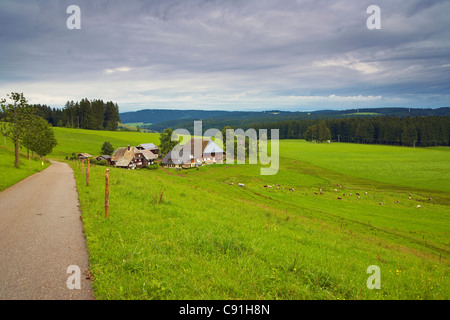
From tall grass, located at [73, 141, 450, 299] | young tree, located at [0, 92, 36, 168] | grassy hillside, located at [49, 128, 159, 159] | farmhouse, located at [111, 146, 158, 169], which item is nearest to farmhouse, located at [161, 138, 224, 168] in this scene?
farmhouse, located at [111, 146, 158, 169]

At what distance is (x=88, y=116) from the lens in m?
153

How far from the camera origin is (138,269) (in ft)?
21.7

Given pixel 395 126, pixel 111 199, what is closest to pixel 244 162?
pixel 111 199

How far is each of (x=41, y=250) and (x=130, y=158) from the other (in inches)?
3038

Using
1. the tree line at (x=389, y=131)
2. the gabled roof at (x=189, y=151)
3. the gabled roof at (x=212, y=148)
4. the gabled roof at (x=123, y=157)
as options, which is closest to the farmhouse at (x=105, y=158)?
the gabled roof at (x=123, y=157)

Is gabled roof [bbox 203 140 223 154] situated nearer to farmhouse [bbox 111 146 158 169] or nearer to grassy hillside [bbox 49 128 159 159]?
farmhouse [bbox 111 146 158 169]

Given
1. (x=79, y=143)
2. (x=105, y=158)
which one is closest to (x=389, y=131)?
(x=105, y=158)

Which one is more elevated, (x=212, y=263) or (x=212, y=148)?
(x=212, y=148)

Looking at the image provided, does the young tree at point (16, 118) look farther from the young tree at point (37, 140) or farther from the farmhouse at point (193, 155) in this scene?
the farmhouse at point (193, 155)

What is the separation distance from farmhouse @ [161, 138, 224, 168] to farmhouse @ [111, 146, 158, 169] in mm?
6337

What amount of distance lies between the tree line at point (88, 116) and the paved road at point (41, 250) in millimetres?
157346

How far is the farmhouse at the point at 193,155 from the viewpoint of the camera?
8419 centimetres

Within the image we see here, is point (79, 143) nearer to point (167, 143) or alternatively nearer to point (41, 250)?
point (167, 143)

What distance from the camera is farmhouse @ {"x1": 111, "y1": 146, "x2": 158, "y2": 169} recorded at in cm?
8000
